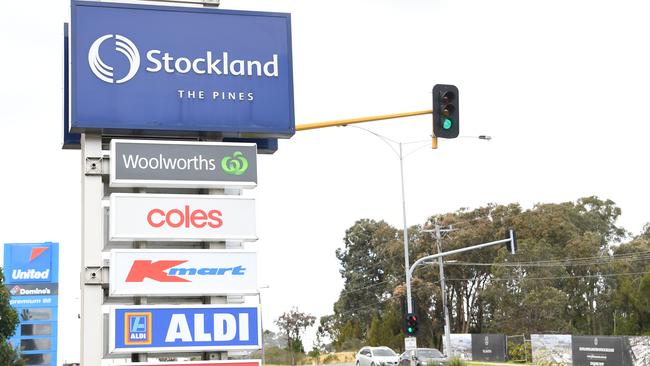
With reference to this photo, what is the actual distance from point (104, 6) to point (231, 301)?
5839mm

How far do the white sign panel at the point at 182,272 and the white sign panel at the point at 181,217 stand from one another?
30 cm

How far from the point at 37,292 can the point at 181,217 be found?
437ft

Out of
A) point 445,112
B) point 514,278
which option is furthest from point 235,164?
point 514,278

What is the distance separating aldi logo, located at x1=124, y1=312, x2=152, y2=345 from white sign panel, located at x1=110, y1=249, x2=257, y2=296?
375 mm

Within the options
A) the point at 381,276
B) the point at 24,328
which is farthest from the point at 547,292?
the point at 24,328

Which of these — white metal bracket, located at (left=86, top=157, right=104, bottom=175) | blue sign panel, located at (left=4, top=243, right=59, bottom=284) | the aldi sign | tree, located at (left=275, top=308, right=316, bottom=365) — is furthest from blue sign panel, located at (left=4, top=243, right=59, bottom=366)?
the aldi sign

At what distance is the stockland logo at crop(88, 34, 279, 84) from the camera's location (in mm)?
18641

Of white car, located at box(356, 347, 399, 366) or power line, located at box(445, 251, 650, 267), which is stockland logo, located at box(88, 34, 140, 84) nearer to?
white car, located at box(356, 347, 399, 366)

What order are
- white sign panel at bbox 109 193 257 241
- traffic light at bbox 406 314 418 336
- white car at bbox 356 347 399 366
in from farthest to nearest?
white car at bbox 356 347 399 366, traffic light at bbox 406 314 418 336, white sign panel at bbox 109 193 257 241

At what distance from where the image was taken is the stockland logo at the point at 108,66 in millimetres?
18578

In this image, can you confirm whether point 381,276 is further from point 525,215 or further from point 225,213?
point 225,213

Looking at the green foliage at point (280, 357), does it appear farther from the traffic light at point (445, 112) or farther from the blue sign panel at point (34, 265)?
the traffic light at point (445, 112)

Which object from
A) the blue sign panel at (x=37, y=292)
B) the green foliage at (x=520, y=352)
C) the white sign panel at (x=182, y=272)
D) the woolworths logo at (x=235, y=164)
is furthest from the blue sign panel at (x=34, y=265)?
the white sign panel at (x=182, y=272)

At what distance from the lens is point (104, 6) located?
747 inches
